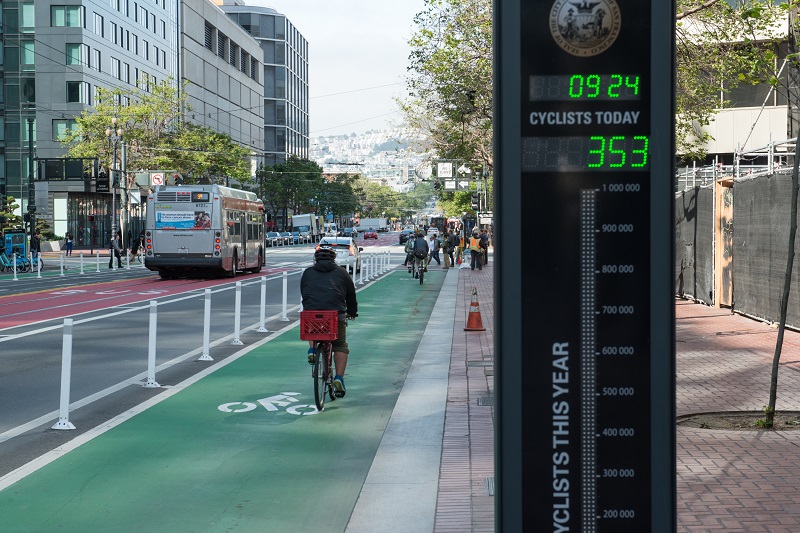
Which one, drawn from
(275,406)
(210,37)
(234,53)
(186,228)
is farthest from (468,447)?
(234,53)

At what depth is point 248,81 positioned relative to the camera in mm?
133125

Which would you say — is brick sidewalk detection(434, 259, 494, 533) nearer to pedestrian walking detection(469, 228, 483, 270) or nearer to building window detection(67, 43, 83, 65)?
pedestrian walking detection(469, 228, 483, 270)

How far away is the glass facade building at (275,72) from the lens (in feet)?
517

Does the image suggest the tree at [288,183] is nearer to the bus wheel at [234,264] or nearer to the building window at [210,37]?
the building window at [210,37]

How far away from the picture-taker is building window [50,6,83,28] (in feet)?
255

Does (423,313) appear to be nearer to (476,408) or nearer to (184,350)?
(184,350)

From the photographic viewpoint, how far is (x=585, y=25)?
4.36 metres

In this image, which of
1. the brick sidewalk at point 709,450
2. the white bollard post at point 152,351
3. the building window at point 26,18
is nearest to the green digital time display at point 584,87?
the brick sidewalk at point 709,450

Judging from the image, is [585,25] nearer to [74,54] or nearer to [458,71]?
[458,71]

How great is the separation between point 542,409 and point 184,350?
44.5 ft

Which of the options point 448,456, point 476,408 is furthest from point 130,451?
point 476,408

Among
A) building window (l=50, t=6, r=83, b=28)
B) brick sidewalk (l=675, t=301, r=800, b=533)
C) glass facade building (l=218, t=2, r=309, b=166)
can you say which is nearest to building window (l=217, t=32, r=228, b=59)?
glass facade building (l=218, t=2, r=309, b=166)

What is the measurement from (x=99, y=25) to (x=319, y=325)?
7544cm

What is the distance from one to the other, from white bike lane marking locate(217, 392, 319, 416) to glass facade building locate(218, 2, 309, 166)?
14072 cm
